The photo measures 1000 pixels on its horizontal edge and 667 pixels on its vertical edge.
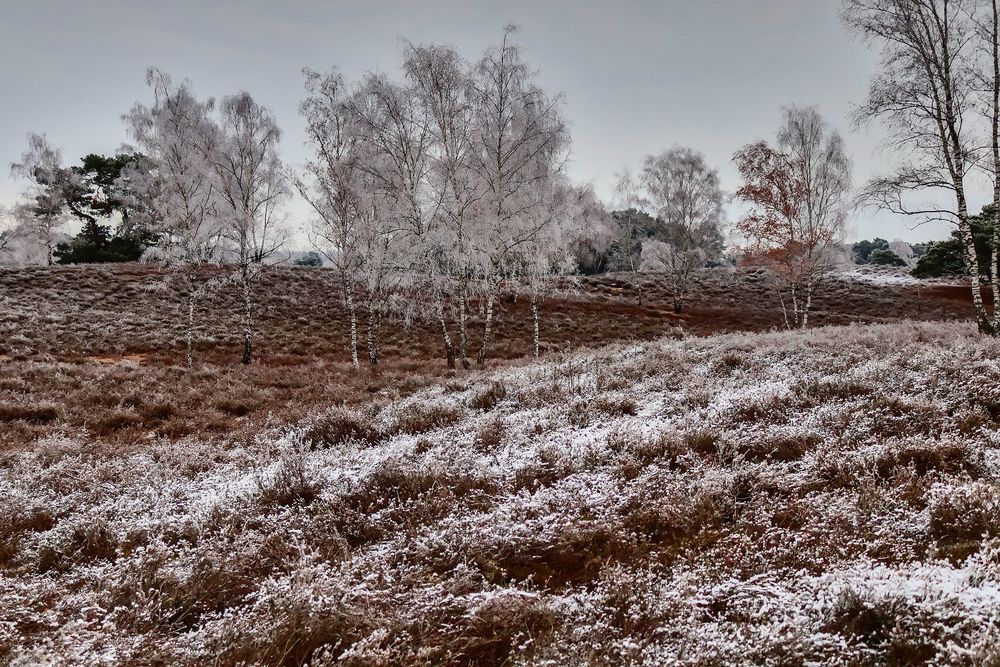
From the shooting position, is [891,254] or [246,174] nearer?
[246,174]

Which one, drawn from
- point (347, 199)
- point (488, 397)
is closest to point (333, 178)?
point (347, 199)

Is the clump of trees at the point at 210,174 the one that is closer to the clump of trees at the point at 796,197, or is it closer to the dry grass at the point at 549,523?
the dry grass at the point at 549,523

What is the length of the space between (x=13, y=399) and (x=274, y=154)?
1287cm

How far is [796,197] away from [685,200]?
10.2 metres

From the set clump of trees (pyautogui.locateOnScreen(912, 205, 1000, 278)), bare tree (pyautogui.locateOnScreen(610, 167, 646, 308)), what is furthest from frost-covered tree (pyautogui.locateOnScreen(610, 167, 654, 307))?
clump of trees (pyautogui.locateOnScreen(912, 205, 1000, 278))

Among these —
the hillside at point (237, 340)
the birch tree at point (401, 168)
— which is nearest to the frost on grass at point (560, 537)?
the hillside at point (237, 340)

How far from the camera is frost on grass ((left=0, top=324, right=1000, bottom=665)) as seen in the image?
9.46 ft

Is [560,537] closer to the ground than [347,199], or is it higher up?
closer to the ground

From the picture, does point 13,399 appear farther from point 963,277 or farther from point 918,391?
point 963,277

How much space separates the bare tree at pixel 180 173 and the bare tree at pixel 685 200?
27285mm

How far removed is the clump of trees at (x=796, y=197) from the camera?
2441 centimetres

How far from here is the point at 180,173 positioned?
64.5ft

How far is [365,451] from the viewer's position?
23.1 feet

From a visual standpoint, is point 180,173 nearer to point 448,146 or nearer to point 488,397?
point 448,146
